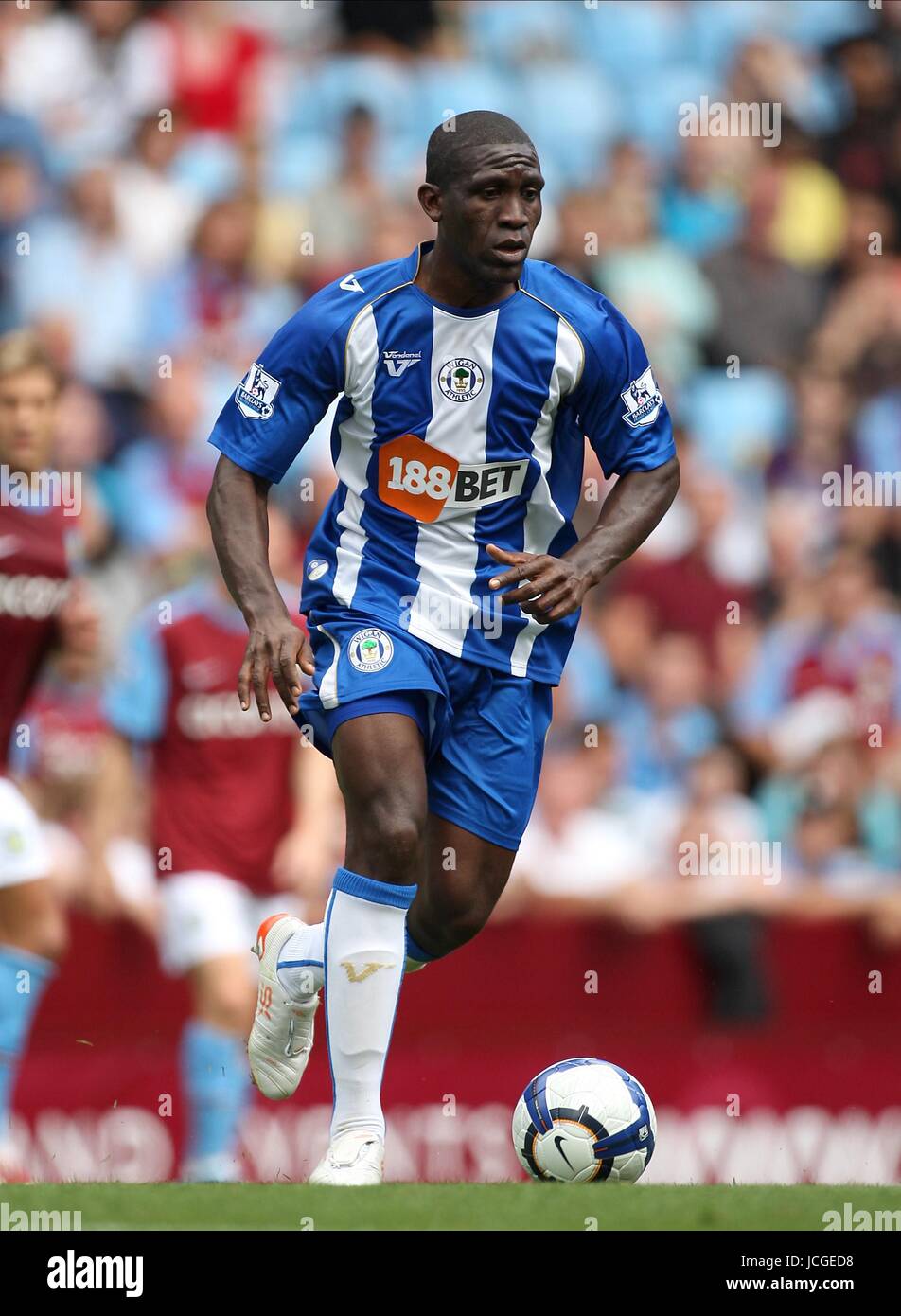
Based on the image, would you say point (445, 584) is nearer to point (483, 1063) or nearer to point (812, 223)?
point (483, 1063)

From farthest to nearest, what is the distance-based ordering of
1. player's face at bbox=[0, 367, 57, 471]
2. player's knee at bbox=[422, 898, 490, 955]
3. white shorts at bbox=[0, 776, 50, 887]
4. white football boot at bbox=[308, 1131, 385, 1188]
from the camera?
1. player's face at bbox=[0, 367, 57, 471]
2. white shorts at bbox=[0, 776, 50, 887]
3. player's knee at bbox=[422, 898, 490, 955]
4. white football boot at bbox=[308, 1131, 385, 1188]

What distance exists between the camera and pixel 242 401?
19.8 ft

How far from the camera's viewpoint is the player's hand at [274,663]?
5594 millimetres

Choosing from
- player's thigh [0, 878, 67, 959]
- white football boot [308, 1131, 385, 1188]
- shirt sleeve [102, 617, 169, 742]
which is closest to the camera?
white football boot [308, 1131, 385, 1188]

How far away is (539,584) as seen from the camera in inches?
223

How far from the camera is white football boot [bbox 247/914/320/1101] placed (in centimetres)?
643

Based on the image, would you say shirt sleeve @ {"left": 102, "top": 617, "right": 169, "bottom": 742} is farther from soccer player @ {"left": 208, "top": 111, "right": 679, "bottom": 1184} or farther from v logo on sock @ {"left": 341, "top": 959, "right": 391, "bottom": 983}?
v logo on sock @ {"left": 341, "top": 959, "right": 391, "bottom": 983}

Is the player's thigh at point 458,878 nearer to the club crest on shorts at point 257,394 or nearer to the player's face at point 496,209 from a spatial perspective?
the club crest on shorts at point 257,394

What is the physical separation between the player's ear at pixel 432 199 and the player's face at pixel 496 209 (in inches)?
1.9

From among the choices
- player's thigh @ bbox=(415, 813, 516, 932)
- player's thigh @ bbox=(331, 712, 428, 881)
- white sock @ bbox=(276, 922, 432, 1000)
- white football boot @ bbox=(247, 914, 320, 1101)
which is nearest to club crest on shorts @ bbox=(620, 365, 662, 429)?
player's thigh @ bbox=(331, 712, 428, 881)

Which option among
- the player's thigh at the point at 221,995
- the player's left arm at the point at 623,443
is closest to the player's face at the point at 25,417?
the player's thigh at the point at 221,995

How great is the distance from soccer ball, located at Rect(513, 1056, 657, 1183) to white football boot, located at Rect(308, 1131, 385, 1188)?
0.59 m

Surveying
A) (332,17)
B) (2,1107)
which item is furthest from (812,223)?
(2,1107)

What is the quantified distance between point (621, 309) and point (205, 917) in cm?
461
